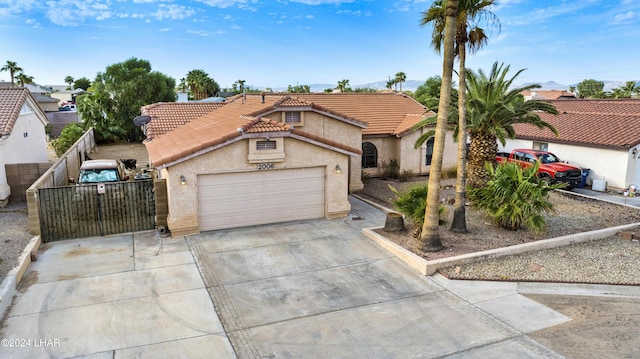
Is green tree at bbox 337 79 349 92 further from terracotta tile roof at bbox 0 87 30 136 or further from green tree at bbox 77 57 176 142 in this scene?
terracotta tile roof at bbox 0 87 30 136

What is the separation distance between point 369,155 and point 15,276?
17603 millimetres

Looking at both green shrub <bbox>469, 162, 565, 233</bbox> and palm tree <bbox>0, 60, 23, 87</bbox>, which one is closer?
green shrub <bbox>469, 162, 565, 233</bbox>

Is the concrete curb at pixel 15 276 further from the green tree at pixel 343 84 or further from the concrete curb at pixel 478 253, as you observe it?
the green tree at pixel 343 84

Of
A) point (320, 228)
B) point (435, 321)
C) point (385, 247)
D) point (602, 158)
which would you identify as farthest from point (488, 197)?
point (602, 158)

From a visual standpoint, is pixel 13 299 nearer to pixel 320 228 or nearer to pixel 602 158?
pixel 320 228

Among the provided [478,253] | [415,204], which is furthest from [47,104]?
[478,253]

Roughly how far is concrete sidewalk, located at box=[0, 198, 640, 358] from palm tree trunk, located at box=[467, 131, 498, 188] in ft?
21.2

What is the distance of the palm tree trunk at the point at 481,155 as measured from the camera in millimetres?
17688

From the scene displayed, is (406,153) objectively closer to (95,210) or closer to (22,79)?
(95,210)

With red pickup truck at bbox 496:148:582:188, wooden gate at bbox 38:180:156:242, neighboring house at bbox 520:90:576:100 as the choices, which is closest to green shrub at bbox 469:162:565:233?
red pickup truck at bbox 496:148:582:188

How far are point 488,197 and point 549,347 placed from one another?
23.9 feet

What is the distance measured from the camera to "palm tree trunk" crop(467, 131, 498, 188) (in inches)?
696

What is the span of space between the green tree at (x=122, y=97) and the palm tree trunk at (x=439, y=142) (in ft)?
126

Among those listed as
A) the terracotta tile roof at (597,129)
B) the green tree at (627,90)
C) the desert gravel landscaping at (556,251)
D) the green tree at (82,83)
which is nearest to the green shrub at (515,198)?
the desert gravel landscaping at (556,251)
